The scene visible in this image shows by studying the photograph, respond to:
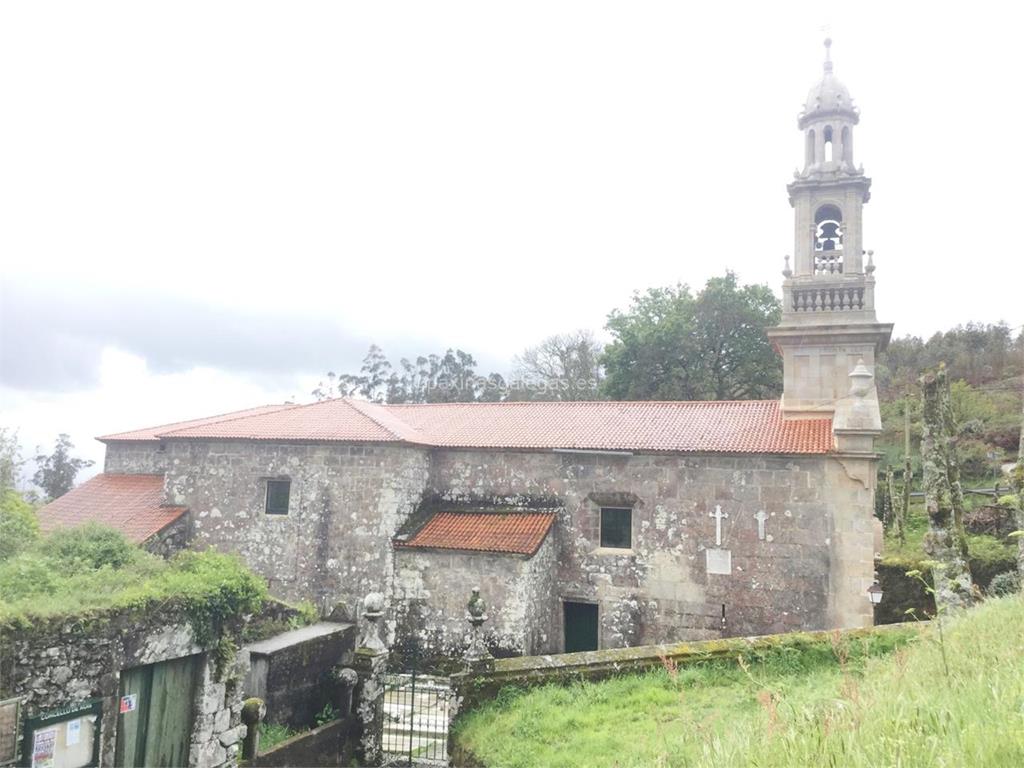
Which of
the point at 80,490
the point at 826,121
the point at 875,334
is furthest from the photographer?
the point at 80,490

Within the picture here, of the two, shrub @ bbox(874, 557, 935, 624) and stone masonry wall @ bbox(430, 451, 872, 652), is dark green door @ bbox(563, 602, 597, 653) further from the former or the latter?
shrub @ bbox(874, 557, 935, 624)

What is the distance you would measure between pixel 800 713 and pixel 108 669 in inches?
260

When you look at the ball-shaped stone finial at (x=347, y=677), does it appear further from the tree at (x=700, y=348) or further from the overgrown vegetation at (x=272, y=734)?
the tree at (x=700, y=348)

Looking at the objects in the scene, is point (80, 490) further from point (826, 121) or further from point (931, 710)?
point (826, 121)

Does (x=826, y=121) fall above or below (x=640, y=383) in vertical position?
above

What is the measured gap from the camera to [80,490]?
18688mm

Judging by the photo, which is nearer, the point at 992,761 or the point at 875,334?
the point at 992,761

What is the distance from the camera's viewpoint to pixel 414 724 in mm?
11000

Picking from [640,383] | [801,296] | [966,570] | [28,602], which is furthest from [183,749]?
[640,383]

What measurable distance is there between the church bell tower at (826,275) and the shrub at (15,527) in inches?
575

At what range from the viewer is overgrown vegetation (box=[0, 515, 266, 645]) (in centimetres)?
668

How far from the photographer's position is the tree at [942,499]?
962cm

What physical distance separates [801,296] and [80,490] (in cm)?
2002

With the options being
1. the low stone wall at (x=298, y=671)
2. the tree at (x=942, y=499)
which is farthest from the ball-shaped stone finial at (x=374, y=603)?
the tree at (x=942, y=499)
